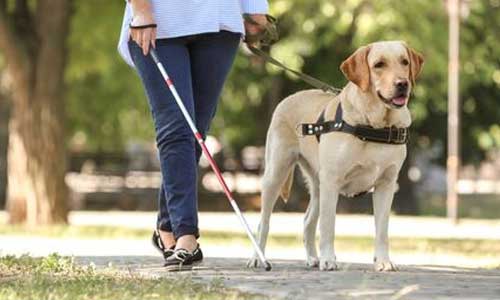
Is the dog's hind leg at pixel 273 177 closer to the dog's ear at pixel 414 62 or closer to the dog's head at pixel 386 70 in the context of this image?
the dog's head at pixel 386 70

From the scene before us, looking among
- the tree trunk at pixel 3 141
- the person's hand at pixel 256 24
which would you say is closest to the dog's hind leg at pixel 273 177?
the person's hand at pixel 256 24

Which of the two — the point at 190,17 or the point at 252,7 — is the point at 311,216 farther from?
the point at 190,17

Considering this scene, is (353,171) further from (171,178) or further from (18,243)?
(18,243)

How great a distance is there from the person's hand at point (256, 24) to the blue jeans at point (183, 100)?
514mm

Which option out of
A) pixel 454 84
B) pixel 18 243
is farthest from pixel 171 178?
pixel 454 84

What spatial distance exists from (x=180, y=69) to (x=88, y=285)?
161 centimetres

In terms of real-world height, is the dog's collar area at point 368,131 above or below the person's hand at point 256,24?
below

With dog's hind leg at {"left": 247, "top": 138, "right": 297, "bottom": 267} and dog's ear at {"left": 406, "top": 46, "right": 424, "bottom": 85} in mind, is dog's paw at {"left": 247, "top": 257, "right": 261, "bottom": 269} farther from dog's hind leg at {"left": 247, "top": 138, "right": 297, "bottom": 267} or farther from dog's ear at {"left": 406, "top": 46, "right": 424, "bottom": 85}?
dog's ear at {"left": 406, "top": 46, "right": 424, "bottom": 85}

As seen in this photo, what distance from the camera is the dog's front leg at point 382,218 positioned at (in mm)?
8414

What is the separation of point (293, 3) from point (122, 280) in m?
18.0

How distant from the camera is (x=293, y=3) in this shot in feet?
82.5

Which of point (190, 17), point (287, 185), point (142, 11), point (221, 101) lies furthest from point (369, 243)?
point (221, 101)

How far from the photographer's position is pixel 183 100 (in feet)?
26.8

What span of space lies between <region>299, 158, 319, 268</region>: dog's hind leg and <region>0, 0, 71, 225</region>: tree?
497 inches
